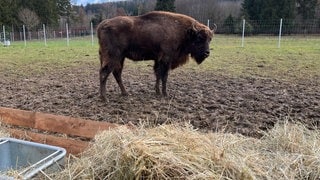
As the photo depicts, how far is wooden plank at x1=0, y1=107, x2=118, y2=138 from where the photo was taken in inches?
142

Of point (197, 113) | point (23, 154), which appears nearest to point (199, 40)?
point (197, 113)

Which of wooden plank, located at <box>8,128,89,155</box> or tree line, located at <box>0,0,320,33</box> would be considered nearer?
wooden plank, located at <box>8,128,89,155</box>

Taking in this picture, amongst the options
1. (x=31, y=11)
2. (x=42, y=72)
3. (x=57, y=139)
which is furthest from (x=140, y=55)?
(x=31, y=11)

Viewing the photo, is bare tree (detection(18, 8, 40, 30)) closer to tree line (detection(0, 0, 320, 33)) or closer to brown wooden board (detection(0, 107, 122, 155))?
tree line (detection(0, 0, 320, 33))

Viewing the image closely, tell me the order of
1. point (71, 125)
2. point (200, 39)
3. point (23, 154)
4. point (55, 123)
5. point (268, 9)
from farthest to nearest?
point (268, 9) → point (200, 39) → point (55, 123) → point (71, 125) → point (23, 154)

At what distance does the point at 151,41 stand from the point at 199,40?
104 cm

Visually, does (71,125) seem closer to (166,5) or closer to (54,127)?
(54,127)

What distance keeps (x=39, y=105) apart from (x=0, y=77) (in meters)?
3.87

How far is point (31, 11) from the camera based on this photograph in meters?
45.7

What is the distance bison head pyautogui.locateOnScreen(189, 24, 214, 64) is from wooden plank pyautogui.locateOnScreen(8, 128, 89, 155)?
12.3ft

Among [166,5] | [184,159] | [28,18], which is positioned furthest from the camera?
[28,18]

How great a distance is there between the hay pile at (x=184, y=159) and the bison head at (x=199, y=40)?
3.89 m

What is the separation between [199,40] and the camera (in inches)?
262

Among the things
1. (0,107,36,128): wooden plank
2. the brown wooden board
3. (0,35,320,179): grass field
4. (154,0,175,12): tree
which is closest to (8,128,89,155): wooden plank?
the brown wooden board
